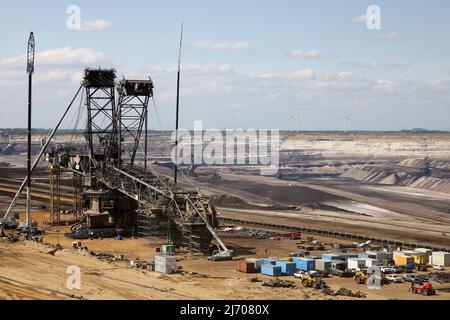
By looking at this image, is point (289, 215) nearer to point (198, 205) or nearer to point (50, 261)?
point (198, 205)

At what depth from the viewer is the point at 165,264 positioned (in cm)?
5759

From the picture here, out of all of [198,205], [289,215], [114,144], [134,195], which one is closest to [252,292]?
[198,205]

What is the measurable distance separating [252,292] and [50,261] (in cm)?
2122

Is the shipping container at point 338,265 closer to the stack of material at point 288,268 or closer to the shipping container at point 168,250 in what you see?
the stack of material at point 288,268

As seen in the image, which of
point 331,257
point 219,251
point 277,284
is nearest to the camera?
point 277,284

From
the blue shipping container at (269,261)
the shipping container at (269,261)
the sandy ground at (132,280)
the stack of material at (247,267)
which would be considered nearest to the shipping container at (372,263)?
the sandy ground at (132,280)

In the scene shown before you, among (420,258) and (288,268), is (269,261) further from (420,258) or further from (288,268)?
(420,258)

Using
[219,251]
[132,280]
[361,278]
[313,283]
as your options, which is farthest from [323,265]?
[132,280]

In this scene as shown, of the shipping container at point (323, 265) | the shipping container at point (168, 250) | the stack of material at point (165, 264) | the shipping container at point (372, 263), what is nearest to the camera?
the stack of material at point (165, 264)

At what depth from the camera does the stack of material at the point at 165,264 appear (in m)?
57.6

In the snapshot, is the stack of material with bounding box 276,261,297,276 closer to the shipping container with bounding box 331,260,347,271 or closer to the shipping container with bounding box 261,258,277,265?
the shipping container with bounding box 261,258,277,265

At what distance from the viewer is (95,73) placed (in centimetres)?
8575

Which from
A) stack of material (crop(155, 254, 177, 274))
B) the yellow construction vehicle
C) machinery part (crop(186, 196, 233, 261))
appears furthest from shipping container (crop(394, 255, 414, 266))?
stack of material (crop(155, 254, 177, 274))

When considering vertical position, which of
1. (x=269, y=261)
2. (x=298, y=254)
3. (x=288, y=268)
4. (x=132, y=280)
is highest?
(x=269, y=261)
